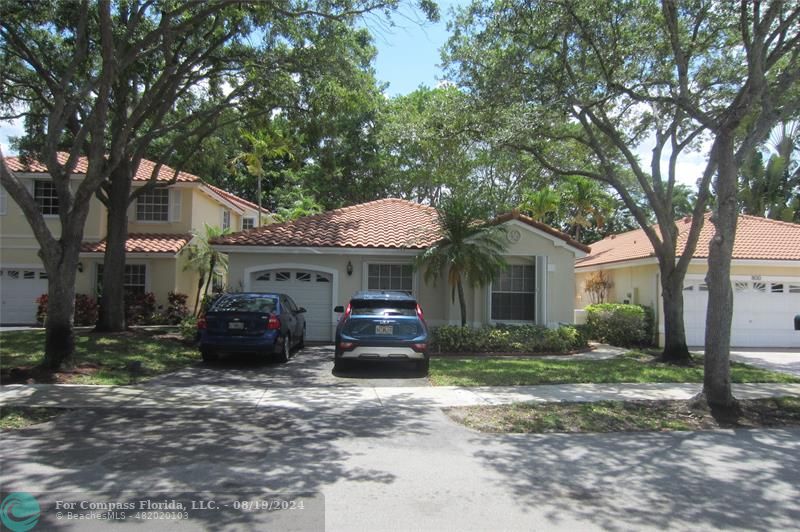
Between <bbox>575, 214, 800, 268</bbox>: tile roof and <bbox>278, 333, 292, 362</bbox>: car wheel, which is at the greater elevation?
<bbox>575, 214, 800, 268</bbox>: tile roof

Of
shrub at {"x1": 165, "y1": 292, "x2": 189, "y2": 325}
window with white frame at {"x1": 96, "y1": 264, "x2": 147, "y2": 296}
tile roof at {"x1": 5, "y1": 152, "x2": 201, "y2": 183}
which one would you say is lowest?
shrub at {"x1": 165, "y1": 292, "x2": 189, "y2": 325}

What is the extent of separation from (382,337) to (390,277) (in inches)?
259

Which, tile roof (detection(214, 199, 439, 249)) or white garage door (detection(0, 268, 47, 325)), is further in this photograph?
white garage door (detection(0, 268, 47, 325))

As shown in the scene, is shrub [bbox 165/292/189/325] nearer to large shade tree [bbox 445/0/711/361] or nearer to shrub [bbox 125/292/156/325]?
shrub [bbox 125/292/156/325]

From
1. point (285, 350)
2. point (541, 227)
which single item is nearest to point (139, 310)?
point (285, 350)

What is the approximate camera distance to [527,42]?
13.4 m

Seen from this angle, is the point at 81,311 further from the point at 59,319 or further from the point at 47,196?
the point at 59,319

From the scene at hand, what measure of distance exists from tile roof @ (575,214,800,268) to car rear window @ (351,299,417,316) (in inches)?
418

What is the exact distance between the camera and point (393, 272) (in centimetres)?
1783

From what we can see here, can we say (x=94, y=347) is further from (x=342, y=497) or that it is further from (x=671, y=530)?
(x=671, y=530)

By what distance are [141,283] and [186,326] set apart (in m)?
7.21

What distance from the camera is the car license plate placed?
37.3 ft

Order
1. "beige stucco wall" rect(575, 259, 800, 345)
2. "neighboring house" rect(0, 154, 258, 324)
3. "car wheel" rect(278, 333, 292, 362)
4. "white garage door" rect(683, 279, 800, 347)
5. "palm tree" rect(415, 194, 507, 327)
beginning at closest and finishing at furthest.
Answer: "car wheel" rect(278, 333, 292, 362)
"palm tree" rect(415, 194, 507, 327)
"beige stucco wall" rect(575, 259, 800, 345)
"white garage door" rect(683, 279, 800, 347)
"neighboring house" rect(0, 154, 258, 324)

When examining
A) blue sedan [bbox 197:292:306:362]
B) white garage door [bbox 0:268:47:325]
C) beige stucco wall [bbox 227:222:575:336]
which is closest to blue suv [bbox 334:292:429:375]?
blue sedan [bbox 197:292:306:362]
